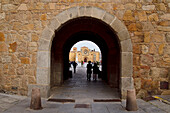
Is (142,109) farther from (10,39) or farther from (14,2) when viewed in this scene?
(14,2)

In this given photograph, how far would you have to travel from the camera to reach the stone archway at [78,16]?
14.8ft

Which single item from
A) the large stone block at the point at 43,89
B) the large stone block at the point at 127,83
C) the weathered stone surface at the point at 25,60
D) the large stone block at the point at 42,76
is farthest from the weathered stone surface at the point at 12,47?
the large stone block at the point at 127,83

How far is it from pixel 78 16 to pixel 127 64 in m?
2.34

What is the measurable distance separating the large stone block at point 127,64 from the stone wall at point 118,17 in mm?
154

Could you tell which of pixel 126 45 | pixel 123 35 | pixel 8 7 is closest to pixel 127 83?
pixel 126 45

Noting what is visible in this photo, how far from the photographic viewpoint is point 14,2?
4.71 meters

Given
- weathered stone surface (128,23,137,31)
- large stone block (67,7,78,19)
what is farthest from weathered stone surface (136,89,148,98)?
large stone block (67,7,78,19)

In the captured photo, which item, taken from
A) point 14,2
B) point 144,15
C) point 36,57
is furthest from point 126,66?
point 14,2

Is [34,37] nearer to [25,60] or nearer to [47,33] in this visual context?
[47,33]

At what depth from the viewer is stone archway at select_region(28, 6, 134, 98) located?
14.8ft

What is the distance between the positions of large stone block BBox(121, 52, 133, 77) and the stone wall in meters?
0.15

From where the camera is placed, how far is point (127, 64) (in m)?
4.53

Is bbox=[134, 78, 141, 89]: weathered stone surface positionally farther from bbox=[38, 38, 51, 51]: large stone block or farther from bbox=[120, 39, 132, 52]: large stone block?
bbox=[38, 38, 51, 51]: large stone block

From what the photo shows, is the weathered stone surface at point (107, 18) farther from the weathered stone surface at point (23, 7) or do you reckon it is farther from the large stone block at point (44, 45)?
the weathered stone surface at point (23, 7)
